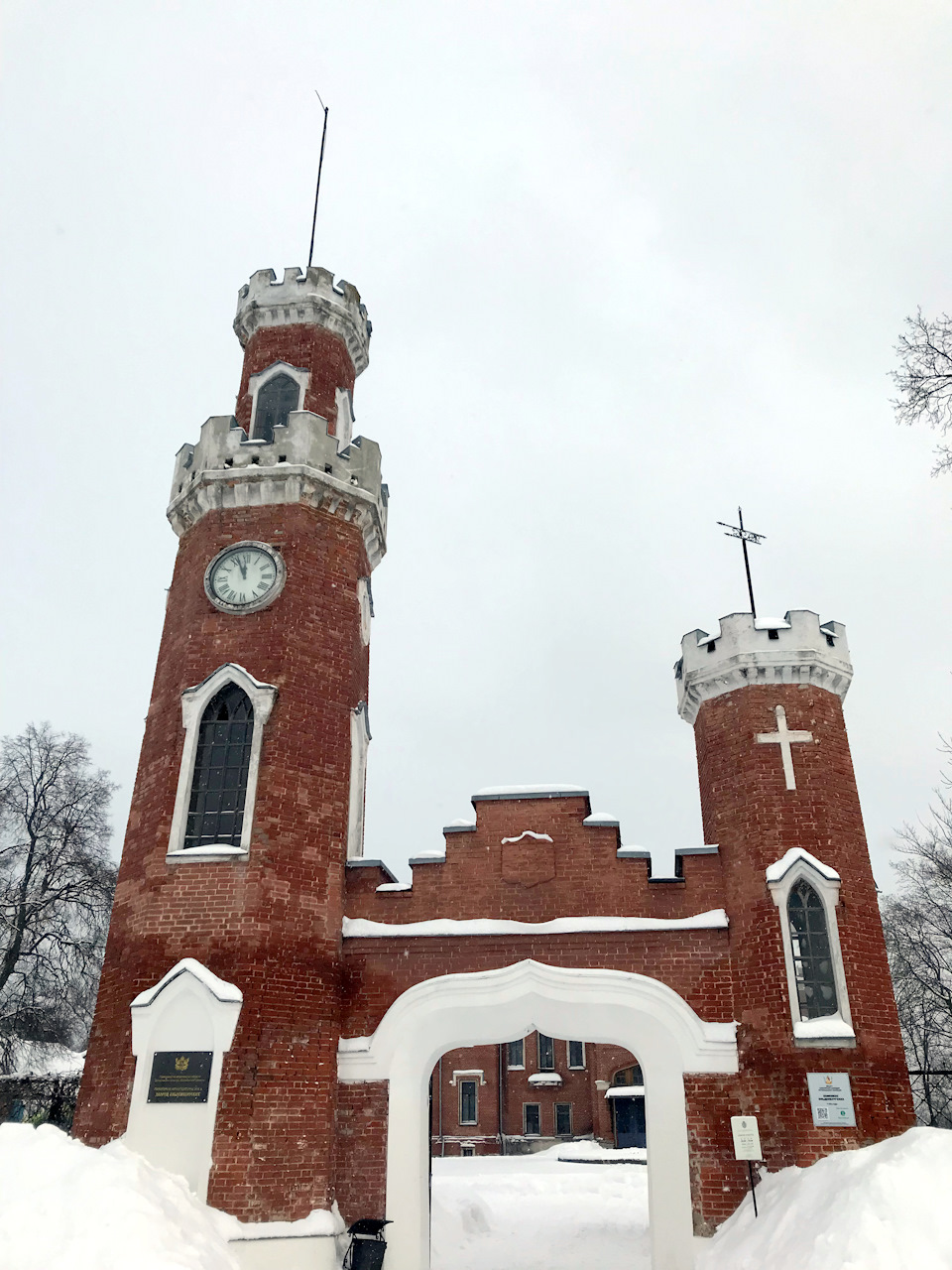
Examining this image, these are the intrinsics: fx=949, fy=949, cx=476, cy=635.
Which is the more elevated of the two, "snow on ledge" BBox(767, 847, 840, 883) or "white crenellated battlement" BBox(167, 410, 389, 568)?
"white crenellated battlement" BBox(167, 410, 389, 568)

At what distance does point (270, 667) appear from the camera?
13688mm

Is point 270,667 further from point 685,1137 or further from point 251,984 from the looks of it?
point 685,1137

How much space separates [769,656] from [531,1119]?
2924 cm

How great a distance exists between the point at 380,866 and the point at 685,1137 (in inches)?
205

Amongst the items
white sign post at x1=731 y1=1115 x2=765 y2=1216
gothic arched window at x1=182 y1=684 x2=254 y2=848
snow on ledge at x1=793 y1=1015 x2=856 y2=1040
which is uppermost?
gothic arched window at x1=182 y1=684 x2=254 y2=848

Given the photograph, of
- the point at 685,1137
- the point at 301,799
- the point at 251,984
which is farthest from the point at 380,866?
the point at 685,1137

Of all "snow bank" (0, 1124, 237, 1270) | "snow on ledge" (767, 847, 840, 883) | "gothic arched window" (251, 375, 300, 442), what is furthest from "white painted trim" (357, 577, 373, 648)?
"snow bank" (0, 1124, 237, 1270)

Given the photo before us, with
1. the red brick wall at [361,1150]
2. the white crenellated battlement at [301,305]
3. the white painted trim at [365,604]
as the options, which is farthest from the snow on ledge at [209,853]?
the white crenellated battlement at [301,305]

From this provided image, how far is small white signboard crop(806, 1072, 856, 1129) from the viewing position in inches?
442

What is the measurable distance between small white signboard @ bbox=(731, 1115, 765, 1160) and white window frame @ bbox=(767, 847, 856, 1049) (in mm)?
1126

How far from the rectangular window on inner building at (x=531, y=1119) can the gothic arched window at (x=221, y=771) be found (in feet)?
95.4

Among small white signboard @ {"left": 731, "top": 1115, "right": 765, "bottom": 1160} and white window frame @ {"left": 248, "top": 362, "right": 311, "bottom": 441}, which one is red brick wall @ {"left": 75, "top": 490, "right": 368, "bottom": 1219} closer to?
white window frame @ {"left": 248, "top": 362, "right": 311, "bottom": 441}

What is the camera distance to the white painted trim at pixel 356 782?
1402cm

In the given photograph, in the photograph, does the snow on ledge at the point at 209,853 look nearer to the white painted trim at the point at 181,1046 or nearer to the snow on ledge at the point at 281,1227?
the white painted trim at the point at 181,1046
